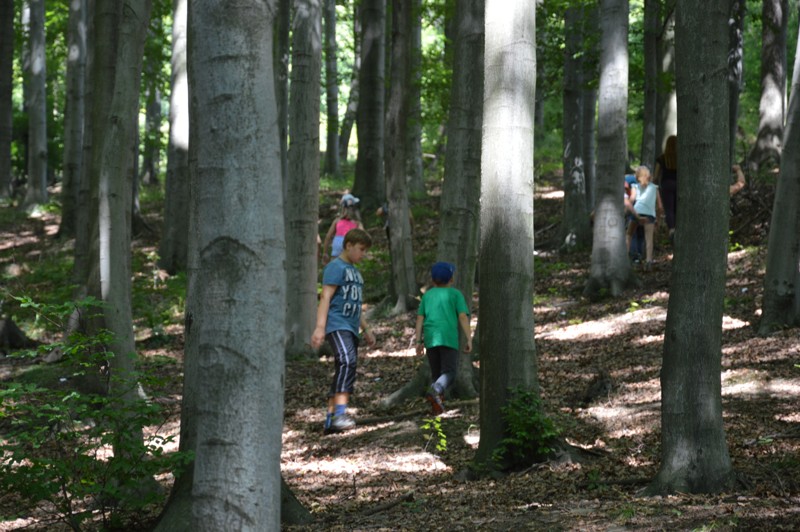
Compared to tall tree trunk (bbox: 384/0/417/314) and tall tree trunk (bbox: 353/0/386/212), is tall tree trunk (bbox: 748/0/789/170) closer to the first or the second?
tall tree trunk (bbox: 353/0/386/212)

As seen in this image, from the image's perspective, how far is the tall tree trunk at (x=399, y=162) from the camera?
14.0 meters

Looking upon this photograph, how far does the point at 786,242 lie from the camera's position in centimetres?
956

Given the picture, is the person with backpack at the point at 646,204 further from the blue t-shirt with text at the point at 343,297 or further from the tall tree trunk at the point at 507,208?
the tall tree trunk at the point at 507,208

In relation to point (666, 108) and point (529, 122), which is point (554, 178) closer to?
point (666, 108)

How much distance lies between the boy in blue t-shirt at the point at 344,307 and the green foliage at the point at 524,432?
88.6 inches

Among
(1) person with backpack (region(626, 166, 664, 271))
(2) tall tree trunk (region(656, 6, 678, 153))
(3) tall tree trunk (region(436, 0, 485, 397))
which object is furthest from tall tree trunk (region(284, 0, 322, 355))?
(2) tall tree trunk (region(656, 6, 678, 153))

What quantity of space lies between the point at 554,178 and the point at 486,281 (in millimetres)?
23022

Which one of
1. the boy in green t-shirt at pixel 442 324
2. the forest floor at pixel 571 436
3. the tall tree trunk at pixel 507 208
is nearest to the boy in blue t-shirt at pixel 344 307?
the boy in green t-shirt at pixel 442 324

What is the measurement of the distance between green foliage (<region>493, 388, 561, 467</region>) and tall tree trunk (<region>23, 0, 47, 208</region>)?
895 inches

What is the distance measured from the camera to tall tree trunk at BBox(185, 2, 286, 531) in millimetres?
3230

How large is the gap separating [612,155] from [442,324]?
6157 mm

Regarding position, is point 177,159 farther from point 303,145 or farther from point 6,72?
point 6,72

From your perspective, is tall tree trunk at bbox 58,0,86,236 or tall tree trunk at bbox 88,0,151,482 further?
tall tree trunk at bbox 58,0,86,236

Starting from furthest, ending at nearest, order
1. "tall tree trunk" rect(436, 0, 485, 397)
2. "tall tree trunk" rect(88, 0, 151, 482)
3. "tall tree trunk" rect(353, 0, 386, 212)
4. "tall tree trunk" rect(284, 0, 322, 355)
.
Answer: "tall tree trunk" rect(353, 0, 386, 212)
"tall tree trunk" rect(284, 0, 322, 355)
"tall tree trunk" rect(436, 0, 485, 397)
"tall tree trunk" rect(88, 0, 151, 482)
